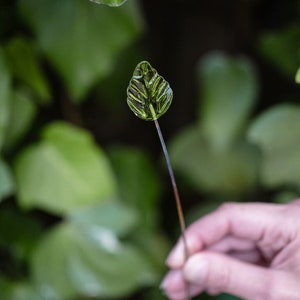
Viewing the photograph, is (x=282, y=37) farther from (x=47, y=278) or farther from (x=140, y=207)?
(x=47, y=278)

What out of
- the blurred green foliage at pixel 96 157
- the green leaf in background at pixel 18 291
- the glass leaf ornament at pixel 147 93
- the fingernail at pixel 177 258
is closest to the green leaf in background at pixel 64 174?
the blurred green foliage at pixel 96 157

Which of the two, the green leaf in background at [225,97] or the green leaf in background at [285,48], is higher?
the green leaf in background at [285,48]

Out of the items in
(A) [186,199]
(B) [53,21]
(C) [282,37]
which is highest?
(B) [53,21]

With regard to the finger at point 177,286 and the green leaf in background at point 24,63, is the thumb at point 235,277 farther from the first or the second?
the green leaf in background at point 24,63

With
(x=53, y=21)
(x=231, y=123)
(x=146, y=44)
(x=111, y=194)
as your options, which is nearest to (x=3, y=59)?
(x=53, y=21)

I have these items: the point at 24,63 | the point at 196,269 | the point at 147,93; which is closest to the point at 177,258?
the point at 196,269

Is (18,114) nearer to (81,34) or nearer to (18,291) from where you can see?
(81,34)
